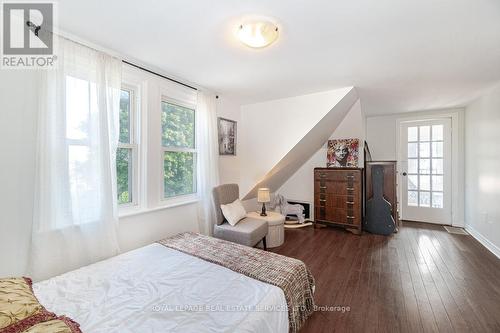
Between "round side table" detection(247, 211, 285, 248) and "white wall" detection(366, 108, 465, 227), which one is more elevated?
"white wall" detection(366, 108, 465, 227)


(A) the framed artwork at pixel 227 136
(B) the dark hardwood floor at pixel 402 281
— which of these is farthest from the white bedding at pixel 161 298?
(A) the framed artwork at pixel 227 136

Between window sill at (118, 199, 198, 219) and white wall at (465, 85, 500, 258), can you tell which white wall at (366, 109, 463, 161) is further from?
window sill at (118, 199, 198, 219)

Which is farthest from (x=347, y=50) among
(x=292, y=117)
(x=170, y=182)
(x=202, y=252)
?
(x=170, y=182)

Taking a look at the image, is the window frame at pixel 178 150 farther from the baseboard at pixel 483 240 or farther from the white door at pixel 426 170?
the white door at pixel 426 170

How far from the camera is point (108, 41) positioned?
6.05 feet

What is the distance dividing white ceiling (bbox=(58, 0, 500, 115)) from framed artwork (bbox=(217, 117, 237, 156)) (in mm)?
674

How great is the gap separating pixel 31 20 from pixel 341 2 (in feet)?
7.03

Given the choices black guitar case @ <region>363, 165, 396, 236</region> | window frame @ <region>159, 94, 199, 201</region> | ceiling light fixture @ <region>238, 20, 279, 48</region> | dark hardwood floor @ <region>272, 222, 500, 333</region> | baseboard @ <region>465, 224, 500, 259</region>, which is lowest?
dark hardwood floor @ <region>272, 222, 500, 333</region>

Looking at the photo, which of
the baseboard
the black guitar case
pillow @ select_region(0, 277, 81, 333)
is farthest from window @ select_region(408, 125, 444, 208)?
pillow @ select_region(0, 277, 81, 333)

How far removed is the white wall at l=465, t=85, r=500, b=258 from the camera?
9.66 ft

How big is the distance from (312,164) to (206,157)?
2566 millimetres

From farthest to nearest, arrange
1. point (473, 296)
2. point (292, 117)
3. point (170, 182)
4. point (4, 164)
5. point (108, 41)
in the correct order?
→ 1. point (292, 117)
2. point (170, 182)
3. point (473, 296)
4. point (108, 41)
5. point (4, 164)

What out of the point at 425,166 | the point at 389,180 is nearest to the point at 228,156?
the point at 389,180

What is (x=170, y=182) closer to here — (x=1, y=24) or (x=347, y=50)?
(x=1, y=24)
